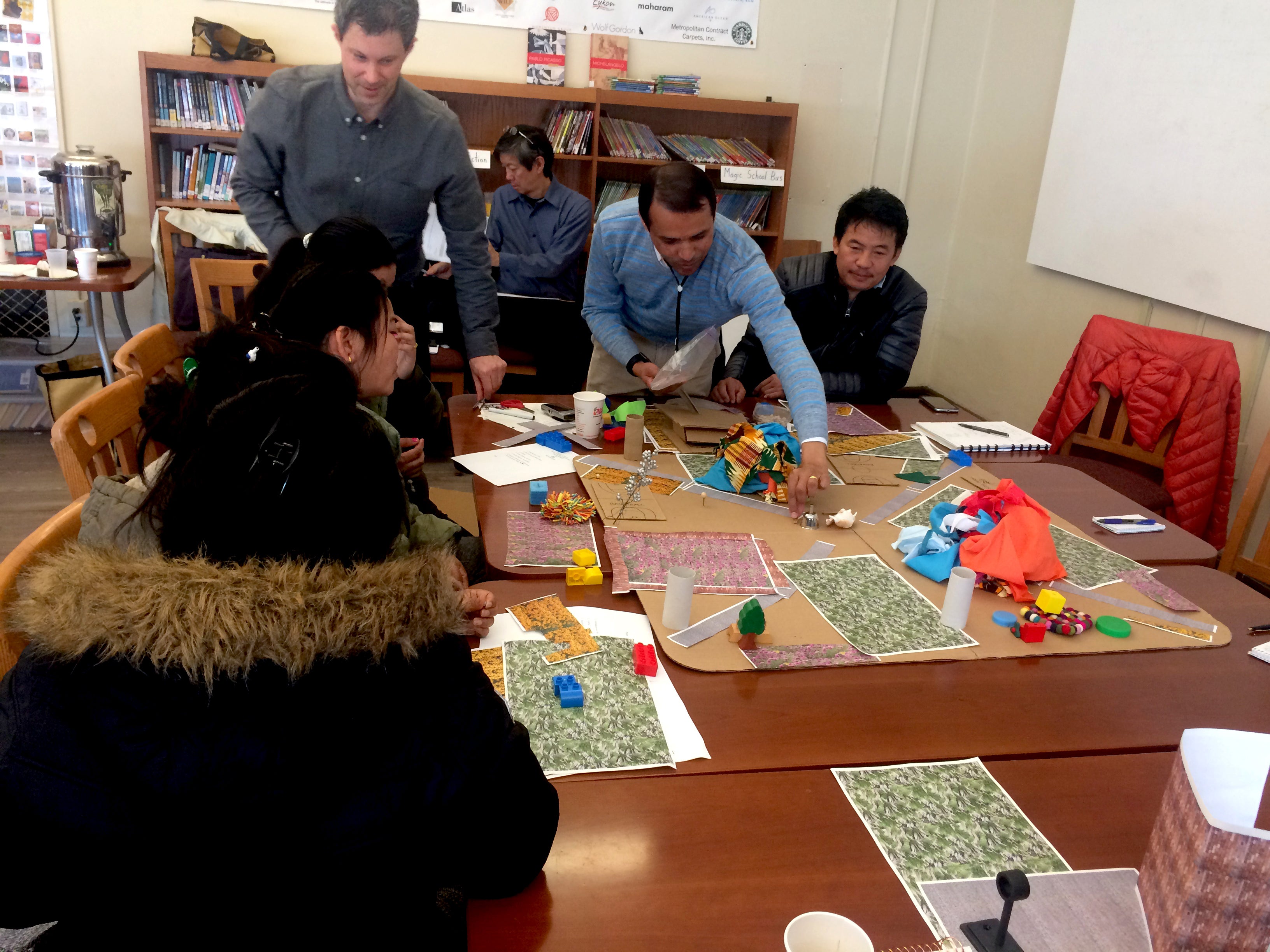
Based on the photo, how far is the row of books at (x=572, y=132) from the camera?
4.46 m

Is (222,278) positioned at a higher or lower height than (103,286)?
higher

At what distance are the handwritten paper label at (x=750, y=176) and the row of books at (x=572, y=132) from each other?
2.20ft

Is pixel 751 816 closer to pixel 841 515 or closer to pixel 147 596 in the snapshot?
pixel 147 596

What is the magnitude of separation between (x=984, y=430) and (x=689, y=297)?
86 cm

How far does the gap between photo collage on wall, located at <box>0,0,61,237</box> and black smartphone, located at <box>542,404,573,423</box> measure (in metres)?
3.14

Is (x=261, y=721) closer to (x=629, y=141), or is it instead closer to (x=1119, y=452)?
(x=1119, y=452)

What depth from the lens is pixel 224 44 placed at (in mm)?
4020

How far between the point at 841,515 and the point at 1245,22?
8.49ft

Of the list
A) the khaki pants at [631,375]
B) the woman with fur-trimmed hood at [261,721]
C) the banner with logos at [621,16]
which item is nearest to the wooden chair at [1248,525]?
the khaki pants at [631,375]

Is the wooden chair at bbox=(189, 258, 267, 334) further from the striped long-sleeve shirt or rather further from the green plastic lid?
the green plastic lid

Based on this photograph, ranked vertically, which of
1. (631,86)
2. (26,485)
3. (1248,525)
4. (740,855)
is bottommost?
(26,485)

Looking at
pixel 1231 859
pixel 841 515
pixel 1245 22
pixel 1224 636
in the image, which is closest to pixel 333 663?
pixel 1231 859

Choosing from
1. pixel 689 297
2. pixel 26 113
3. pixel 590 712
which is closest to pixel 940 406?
A: pixel 689 297

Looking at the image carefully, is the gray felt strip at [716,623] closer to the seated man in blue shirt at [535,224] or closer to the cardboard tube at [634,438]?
the cardboard tube at [634,438]
